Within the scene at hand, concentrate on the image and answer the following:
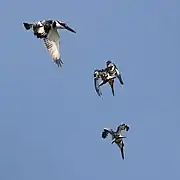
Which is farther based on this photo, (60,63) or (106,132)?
(106,132)

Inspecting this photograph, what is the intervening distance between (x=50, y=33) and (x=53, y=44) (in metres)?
0.50

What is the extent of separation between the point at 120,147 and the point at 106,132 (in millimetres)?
1677

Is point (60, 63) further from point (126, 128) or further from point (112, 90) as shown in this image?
point (126, 128)

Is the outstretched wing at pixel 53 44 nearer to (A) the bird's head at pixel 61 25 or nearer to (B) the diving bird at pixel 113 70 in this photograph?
(A) the bird's head at pixel 61 25

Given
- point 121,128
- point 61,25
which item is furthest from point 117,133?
point 61,25

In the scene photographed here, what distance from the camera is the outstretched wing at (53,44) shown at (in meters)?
28.1

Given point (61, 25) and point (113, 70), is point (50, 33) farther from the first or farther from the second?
point (113, 70)

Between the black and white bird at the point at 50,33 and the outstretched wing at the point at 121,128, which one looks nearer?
the black and white bird at the point at 50,33

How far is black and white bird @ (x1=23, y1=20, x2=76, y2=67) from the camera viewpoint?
92.7 feet

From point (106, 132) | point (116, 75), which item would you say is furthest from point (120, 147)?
point (116, 75)

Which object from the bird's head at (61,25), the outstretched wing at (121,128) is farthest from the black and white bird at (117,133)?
the bird's head at (61,25)

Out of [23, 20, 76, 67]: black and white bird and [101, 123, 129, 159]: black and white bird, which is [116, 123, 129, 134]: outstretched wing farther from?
[23, 20, 76, 67]: black and white bird

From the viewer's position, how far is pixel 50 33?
2884 cm

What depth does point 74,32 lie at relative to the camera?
97.1ft
